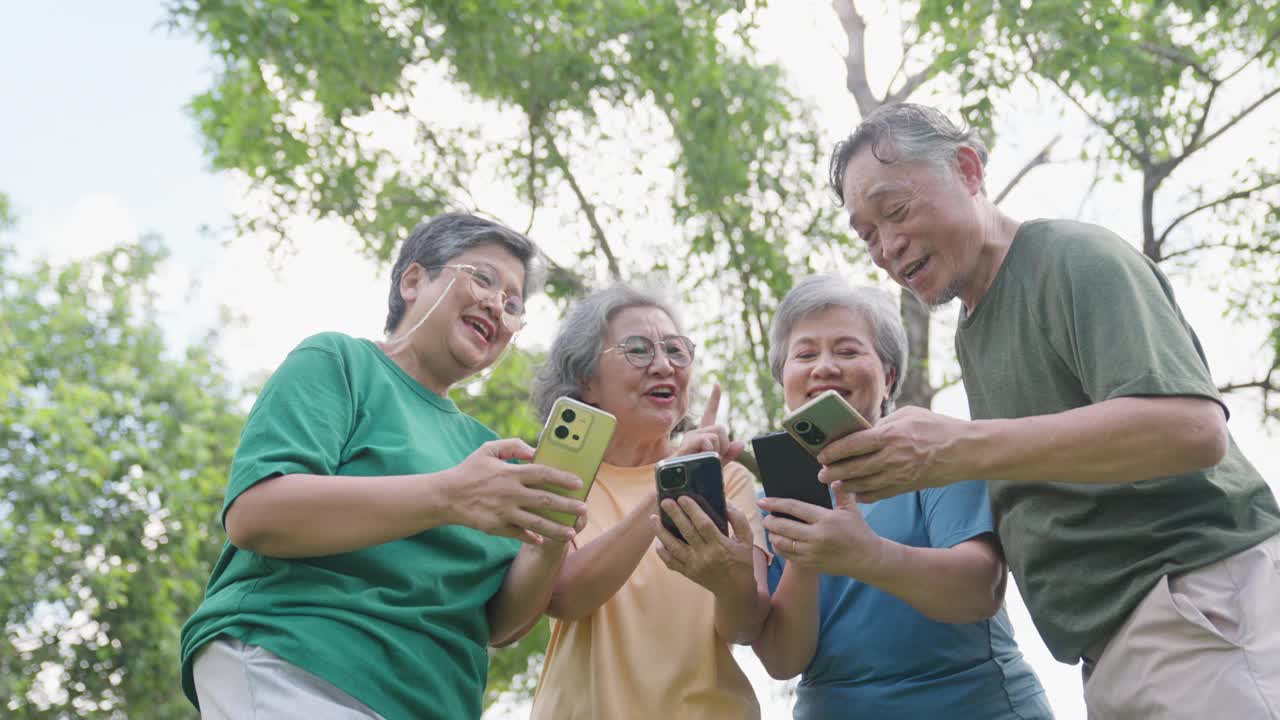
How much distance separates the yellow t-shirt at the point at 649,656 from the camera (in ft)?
9.30

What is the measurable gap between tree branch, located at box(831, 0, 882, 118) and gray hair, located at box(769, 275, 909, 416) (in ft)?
23.9

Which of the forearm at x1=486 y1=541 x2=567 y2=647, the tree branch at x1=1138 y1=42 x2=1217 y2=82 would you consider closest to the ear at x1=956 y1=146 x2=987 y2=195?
the forearm at x1=486 y1=541 x2=567 y2=647

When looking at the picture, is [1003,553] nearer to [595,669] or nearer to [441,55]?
[595,669]

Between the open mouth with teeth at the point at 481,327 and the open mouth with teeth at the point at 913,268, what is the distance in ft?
3.98

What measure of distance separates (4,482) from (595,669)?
12.1m

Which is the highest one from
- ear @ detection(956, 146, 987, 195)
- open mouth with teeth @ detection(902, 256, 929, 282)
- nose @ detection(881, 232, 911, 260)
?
ear @ detection(956, 146, 987, 195)

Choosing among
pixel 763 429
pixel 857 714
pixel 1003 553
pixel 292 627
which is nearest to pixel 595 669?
pixel 857 714

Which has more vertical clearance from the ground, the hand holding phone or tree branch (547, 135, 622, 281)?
tree branch (547, 135, 622, 281)

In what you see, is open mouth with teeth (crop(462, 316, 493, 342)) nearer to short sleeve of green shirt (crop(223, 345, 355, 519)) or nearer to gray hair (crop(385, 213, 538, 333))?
gray hair (crop(385, 213, 538, 333))

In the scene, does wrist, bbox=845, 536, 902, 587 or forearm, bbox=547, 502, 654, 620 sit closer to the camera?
wrist, bbox=845, 536, 902, 587

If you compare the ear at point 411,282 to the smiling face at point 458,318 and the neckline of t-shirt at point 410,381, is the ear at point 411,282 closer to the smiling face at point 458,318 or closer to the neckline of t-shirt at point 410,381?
the smiling face at point 458,318

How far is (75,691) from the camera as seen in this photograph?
13.2 metres

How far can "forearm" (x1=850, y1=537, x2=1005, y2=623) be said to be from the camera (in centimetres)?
261

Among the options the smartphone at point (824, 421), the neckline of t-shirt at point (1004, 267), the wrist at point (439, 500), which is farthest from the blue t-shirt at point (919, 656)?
the wrist at point (439, 500)
